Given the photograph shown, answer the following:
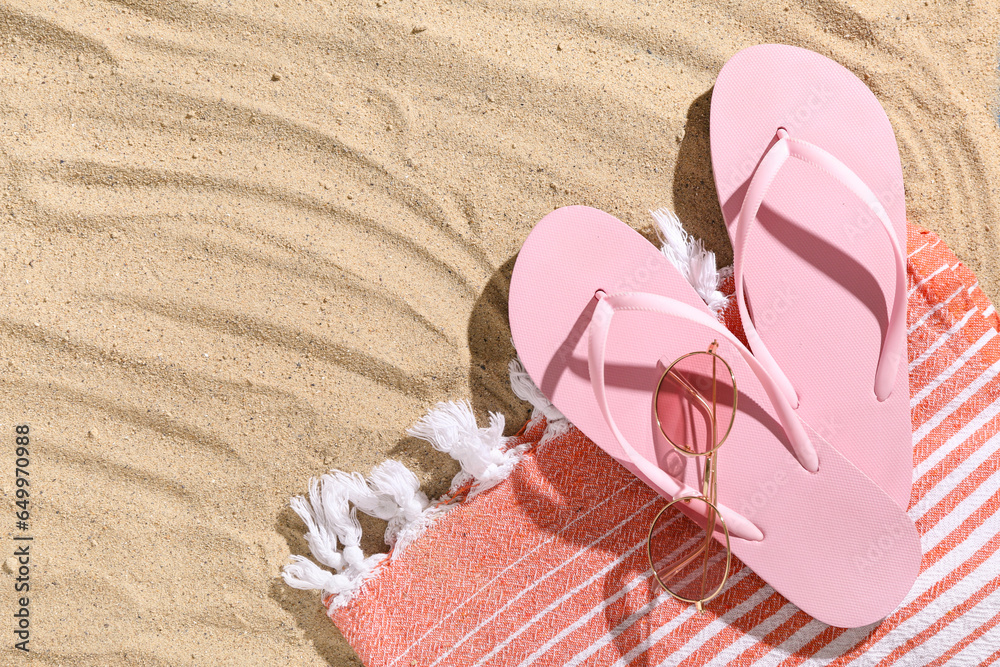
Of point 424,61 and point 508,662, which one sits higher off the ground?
point 424,61

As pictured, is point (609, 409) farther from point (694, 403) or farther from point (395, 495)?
point (395, 495)

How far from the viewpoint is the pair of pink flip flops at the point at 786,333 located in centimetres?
94

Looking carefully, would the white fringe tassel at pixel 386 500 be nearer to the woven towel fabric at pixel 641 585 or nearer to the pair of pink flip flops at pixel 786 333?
the woven towel fabric at pixel 641 585

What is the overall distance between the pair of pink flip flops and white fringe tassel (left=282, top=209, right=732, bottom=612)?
9cm

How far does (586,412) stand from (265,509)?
49 cm

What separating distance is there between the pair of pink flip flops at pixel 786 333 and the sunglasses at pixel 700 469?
3 centimetres

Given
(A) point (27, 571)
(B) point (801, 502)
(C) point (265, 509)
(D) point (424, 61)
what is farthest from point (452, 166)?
(A) point (27, 571)

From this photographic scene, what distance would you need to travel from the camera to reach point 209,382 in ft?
3.18

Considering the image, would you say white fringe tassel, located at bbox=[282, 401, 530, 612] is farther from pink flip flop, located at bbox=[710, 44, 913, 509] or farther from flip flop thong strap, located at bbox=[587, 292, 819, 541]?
pink flip flop, located at bbox=[710, 44, 913, 509]

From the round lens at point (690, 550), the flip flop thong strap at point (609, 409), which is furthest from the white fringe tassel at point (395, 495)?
the round lens at point (690, 550)

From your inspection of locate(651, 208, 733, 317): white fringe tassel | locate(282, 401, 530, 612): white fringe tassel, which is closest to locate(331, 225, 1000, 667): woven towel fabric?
locate(282, 401, 530, 612): white fringe tassel

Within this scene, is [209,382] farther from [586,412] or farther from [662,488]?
[662,488]

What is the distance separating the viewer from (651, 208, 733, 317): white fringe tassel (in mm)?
995

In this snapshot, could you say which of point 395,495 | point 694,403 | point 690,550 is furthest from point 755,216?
point 395,495
